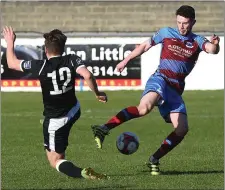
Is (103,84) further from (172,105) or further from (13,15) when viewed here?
(172,105)

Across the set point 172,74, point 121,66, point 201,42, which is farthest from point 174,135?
point 201,42

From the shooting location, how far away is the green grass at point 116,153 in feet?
36.0

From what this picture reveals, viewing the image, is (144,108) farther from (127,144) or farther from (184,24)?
(184,24)

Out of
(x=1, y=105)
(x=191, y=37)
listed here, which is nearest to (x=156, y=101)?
(x=191, y=37)

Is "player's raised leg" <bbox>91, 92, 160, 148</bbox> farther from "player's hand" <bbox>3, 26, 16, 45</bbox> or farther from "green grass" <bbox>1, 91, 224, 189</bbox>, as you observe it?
"player's hand" <bbox>3, 26, 16, 45</bbox>

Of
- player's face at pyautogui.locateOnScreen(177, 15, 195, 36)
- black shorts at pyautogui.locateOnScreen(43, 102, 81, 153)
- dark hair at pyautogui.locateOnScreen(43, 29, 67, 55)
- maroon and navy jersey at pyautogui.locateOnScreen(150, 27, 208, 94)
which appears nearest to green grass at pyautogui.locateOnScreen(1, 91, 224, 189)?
black shorts at pyautogui.locateOnScreen(43, 102, 81, 153)

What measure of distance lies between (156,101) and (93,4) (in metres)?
26.8

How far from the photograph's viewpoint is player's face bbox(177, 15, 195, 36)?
11873mm

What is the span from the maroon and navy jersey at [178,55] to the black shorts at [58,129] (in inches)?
71.5

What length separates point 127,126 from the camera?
2134 cm

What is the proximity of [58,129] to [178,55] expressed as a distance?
232 cm

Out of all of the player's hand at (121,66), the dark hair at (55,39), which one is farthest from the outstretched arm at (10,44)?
the player's hand at (121,66)

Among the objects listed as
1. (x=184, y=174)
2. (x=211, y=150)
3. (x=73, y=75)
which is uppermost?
(x=73, y=75)

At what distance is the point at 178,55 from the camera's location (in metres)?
12.2
